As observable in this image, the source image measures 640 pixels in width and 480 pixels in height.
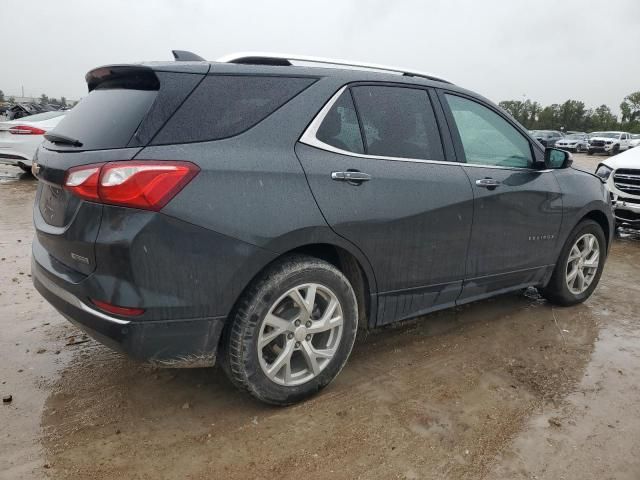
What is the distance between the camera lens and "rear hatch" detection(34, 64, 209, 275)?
7.34 ft

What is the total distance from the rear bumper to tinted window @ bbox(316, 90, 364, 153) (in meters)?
1.07

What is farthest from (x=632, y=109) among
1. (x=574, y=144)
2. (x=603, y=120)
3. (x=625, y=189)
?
(x=625, y=189)

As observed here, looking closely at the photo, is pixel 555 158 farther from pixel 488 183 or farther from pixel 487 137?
pixel 488 183

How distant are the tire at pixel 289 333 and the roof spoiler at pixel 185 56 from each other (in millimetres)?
1151

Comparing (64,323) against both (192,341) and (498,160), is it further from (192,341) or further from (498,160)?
(498,160)

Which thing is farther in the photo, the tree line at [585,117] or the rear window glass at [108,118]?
the tree line at [585,117]

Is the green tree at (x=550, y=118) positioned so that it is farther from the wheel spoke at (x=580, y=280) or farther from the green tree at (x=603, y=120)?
the wheel spoke at (x=580, y=280)

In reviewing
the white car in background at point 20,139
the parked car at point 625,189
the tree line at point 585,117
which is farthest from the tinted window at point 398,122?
the tree line at point 585,117

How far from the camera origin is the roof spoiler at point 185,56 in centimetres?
269

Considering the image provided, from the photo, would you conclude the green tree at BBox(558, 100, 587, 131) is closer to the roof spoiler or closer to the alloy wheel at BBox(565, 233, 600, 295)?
the alloy wheel at BBox(565, 233, 600, 295)

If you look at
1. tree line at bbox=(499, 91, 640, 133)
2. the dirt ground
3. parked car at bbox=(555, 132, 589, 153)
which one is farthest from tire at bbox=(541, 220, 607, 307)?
tree line at bbox=(499, 91, 640, 133)

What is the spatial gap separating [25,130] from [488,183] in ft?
31.5

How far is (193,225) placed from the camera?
2213 millimetres

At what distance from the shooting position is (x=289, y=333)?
2602 mm
